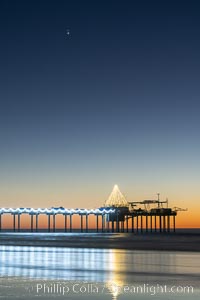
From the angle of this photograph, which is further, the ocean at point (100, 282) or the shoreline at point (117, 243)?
the shoreline at point (117, 243)

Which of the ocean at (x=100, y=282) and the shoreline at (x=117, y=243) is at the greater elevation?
the ocean at (x=100, y=282)

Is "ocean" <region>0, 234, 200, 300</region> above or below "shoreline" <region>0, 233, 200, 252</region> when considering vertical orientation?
above

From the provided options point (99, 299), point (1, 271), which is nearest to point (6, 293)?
point (99, 299)

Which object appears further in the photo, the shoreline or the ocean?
the shoreline

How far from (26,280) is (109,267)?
404 inches

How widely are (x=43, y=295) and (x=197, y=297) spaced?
557 cm

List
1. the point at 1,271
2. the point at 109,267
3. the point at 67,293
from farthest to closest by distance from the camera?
the point at 109,267, the point at 1,271, the point at 67,293

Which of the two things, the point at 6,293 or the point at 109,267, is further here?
the point at 109,267

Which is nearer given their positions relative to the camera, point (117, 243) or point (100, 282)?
point (100, 282)

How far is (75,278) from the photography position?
29719 millimetres

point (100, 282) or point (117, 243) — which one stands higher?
point (100, 282)

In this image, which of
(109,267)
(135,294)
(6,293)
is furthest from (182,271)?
(6,293)

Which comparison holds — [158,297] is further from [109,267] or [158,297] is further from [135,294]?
[109,267]

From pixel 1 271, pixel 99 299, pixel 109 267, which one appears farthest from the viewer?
pixel 109 267
